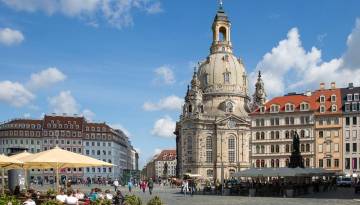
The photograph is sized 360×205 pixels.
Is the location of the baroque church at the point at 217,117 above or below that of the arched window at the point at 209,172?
above

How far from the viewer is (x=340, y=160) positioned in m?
90.0

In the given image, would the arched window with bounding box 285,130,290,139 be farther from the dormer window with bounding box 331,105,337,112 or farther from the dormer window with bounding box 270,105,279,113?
the dormer window with bounding box 331,105,337,112

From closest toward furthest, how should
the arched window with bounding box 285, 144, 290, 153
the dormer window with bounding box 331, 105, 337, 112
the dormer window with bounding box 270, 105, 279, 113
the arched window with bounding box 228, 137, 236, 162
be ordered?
the dormer window with bounding box 331, 105, 337, 112, the arched window with bounding box 285, 144, 290, 153, the dormer window with bounding box 270, 105, 279, 113, the arched window with bounding box 228, 137, 236, 162

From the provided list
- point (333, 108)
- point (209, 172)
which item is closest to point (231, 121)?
point (209, 172)

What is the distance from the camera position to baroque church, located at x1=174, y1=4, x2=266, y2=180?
116 metres

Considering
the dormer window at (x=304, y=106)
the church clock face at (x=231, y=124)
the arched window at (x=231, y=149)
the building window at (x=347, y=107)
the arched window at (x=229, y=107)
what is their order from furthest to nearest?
the arched window at (x=229, y=107), the church clock face at (x=231, y=124), the arched window at (x=231, y=149), the dormer window at (x=304, y=106), the building window at (x=347, y=107)

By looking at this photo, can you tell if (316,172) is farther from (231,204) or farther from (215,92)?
(215,92)

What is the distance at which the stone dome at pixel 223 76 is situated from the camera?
122 meters

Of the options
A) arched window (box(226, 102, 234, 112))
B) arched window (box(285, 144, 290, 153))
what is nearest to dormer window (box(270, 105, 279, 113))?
arched window (box(285, 144, 290, 153))

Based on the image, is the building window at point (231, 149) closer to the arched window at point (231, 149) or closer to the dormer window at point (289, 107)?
the arched window at point (231, 149)

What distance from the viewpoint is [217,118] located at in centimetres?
11762

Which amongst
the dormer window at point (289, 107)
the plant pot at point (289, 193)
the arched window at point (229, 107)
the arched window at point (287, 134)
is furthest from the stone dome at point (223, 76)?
the plant pot at point (289, 193)

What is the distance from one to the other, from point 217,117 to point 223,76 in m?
9.89

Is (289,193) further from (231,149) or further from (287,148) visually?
(231,149)
